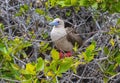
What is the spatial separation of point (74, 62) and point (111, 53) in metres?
0.46

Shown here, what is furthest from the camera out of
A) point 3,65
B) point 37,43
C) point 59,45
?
point 59,45

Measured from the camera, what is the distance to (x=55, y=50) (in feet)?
9.71

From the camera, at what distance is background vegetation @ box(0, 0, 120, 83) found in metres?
2.92

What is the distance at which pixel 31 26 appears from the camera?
15.1 ft

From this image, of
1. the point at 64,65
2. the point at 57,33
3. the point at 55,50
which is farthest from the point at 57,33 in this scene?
the point at 64,65

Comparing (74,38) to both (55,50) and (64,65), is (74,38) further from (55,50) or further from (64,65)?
(64,65)

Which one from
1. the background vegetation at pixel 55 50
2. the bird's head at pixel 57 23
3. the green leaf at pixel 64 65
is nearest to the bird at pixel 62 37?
the bird's head at pixel 57 23

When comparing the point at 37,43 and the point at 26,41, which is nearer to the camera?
the point at 26,41

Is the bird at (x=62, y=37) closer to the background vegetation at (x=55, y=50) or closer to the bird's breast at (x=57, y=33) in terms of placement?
the bird's breast at (x=57, y=33)

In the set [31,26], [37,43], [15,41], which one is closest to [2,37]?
[15,41]

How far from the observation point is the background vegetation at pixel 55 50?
2.92 meters

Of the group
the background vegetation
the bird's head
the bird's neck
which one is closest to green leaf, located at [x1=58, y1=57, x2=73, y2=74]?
the background vegetation

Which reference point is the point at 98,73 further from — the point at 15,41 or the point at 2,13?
the point at 2,13

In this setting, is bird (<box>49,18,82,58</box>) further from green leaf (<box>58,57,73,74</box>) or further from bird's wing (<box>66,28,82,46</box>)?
green leaf (<box>58,57,73,74</box>)
